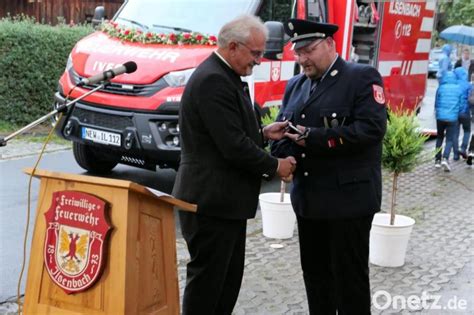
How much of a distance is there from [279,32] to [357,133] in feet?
12.5

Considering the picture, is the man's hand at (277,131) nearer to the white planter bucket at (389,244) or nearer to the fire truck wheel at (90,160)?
the white planter bucket at (389,244)

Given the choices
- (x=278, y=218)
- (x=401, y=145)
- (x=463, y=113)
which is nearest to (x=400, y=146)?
(x=401, y=145)

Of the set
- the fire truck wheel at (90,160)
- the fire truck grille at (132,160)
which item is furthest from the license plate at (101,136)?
the fire truck wheel at (90,160)

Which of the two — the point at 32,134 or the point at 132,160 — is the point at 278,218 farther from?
the point at 32,134

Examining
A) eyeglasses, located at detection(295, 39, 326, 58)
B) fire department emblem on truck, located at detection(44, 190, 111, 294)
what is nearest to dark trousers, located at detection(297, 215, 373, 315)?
eyeglasses, located at detection(295, 39, 326, 58)

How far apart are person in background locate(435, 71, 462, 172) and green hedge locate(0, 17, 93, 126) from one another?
6.53 meters

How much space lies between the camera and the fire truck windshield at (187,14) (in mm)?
7434

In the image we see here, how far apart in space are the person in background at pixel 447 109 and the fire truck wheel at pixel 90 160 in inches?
201

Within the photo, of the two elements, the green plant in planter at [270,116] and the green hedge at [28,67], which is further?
the green hedge at [28,67]

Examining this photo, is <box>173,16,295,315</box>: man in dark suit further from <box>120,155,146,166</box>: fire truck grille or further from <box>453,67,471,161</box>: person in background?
<box>453,67,471,161</box>: person in background

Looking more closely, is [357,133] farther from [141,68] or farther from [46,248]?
[141,68]

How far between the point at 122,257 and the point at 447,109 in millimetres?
8532

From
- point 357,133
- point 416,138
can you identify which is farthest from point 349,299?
point 416,138

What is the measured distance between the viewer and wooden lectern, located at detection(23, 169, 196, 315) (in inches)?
114
